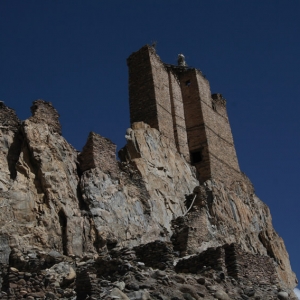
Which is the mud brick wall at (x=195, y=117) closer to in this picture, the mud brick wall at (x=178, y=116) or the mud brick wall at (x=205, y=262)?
the mud brick wall at (x=178, y=116)

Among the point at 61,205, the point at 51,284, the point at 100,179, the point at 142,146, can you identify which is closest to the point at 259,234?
the point at 142,146

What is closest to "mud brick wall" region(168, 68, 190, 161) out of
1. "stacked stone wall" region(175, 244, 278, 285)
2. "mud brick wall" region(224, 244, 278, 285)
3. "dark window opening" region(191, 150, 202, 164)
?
"dark window opening" region(191, 150, 202, 164)

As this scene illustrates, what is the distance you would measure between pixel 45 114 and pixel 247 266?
30.7ft

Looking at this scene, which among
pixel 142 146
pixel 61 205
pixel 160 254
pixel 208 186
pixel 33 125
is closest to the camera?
pixel 160 254

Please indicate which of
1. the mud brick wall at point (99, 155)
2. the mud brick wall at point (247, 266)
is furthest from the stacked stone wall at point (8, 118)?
the mud brick wall at point (247, 266)

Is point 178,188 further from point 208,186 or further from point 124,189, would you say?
point 124,189

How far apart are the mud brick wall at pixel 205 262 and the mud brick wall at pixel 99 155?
7380 millimetres

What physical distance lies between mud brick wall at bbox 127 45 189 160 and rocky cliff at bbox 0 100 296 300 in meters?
1.03

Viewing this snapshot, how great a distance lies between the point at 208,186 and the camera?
2341 centimetres

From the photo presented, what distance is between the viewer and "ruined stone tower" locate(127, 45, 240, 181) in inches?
963

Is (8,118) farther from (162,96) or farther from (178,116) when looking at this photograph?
(178,116)

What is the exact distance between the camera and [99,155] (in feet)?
63.4

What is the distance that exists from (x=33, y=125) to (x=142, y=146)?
522 centimetres

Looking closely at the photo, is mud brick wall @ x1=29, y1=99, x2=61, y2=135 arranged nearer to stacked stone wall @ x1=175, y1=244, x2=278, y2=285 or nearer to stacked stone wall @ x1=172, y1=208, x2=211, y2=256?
stacked stone wall @ x1=172, y1=208, x2=211, y2=256
